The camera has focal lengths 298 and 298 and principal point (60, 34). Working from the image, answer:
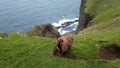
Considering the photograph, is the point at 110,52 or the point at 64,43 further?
the point at 110,52

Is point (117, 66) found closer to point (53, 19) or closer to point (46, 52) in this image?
point (46, 52)

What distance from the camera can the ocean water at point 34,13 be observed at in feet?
426

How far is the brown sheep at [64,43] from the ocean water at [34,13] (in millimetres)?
89774

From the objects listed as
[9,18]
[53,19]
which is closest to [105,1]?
[53,19]

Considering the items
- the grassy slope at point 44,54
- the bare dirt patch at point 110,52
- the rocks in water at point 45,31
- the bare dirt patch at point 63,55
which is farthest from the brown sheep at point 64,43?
the rocks in water at point 45,31

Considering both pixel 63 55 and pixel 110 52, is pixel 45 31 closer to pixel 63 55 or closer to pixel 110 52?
pixel 110 52

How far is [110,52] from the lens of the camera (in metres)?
34.2

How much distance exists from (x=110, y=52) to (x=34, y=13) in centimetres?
11510

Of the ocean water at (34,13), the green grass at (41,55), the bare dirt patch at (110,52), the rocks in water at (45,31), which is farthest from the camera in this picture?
the ocean water at (34,13)

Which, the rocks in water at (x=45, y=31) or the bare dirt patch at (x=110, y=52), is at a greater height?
the rocks in water at (x=45, y=31)

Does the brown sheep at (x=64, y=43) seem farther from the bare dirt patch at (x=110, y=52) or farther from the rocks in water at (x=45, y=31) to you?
the rocks in water at (x=45, y=31)

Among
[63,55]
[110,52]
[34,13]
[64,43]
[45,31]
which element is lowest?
[110,52]

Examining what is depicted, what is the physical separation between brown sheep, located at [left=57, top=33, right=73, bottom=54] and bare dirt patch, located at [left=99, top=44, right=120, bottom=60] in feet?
12.3

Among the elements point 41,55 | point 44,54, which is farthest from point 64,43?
point 41,55
